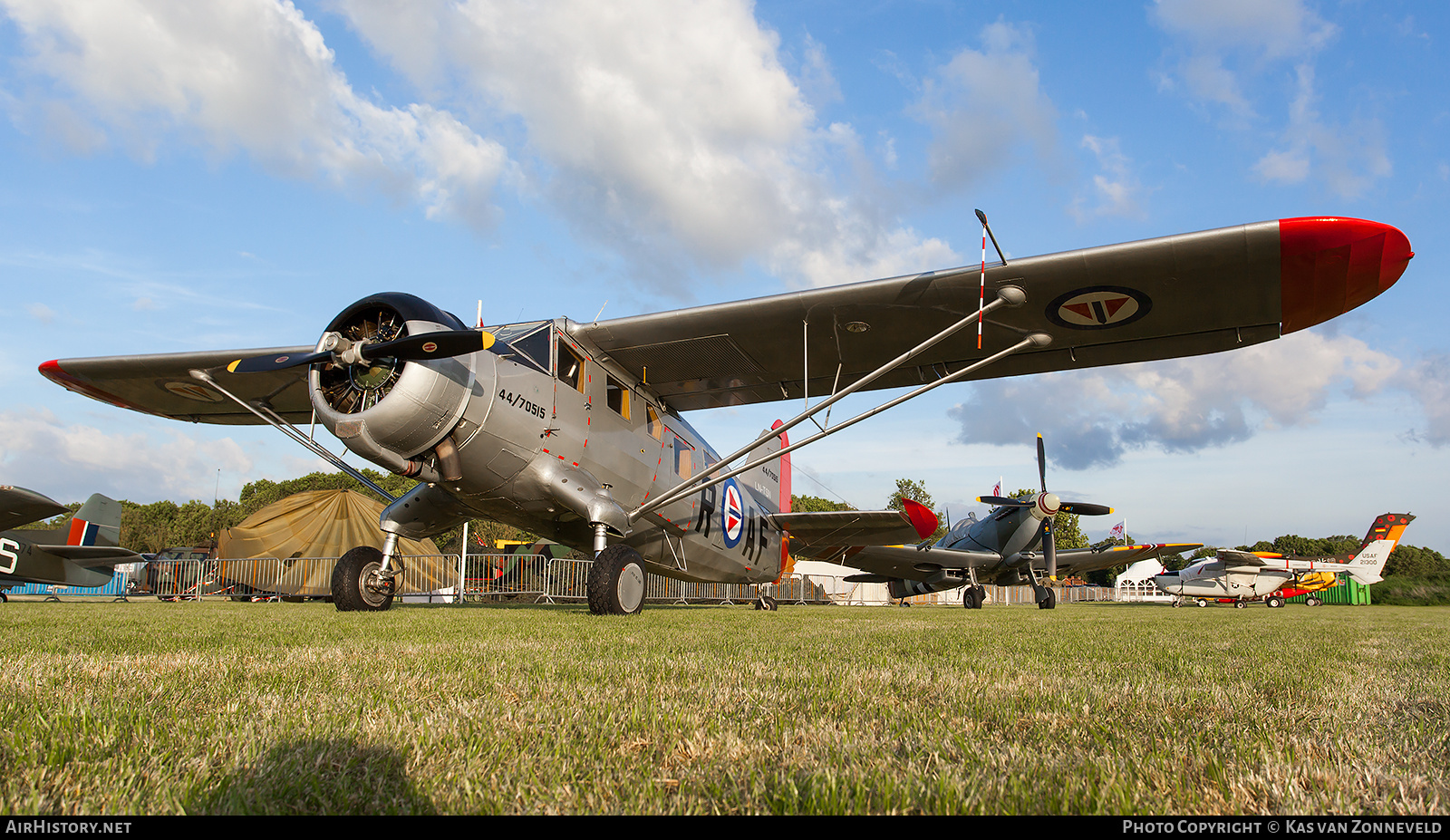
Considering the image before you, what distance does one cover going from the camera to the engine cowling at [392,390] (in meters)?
6.44

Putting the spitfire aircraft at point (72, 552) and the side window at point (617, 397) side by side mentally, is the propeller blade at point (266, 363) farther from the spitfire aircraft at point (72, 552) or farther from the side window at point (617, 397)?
the spitfire aircraft at point (72, 552)

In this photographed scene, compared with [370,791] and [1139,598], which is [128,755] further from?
[1139,598]

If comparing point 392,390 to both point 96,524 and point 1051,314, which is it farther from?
point 96,524

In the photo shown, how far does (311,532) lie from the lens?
19.9 meters

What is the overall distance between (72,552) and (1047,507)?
73.9ft

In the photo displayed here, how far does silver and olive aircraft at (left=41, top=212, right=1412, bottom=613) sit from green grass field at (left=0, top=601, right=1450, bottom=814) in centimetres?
369

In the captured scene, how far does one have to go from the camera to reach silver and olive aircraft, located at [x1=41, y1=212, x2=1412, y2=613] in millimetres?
6430

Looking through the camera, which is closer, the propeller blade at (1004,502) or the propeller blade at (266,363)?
the propeller blade at (266,363)

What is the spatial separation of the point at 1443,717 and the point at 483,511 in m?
7.78

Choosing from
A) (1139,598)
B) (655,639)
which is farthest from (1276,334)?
(1139,598)

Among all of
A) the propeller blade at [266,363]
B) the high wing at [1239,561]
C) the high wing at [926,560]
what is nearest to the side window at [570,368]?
the propeller blade at [266,363]

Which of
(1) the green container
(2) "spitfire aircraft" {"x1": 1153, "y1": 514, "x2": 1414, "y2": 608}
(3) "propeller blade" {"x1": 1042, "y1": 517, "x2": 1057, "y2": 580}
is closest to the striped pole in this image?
(3) "propeller blade" {"x1": 1042, "y1": 517, "x2": 1057, "y2": 580}

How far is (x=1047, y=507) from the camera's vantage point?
771 inches

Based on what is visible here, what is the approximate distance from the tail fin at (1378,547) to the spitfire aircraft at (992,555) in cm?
2580
